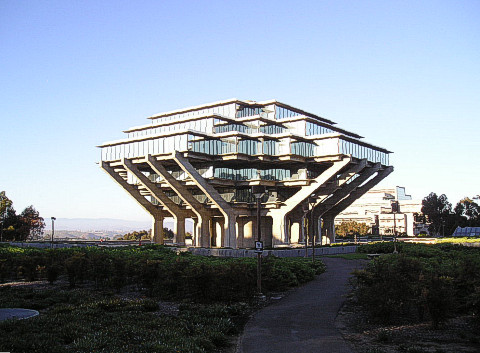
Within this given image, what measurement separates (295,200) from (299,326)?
175 ft

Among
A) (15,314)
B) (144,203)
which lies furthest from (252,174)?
(15,314)

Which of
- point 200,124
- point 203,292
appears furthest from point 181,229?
point 203,292

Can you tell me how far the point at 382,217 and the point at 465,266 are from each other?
391 feet

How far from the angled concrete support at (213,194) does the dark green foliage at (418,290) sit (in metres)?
46.3

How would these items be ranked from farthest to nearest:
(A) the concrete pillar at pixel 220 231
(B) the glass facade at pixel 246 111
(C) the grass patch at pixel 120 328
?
(A) the concrete pillar at pixel 220 231
(B) the glass facade at pixel 246 111
(C) the grass patch at pixel 120 328

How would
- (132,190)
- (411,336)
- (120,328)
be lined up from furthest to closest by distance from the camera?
(132,190), (120,328), (411,336)

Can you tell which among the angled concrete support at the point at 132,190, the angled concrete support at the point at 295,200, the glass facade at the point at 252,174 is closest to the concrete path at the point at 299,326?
the angled concrete support at the point at 295,200

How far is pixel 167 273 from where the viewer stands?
71.3 feet

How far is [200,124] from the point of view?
68750 mm

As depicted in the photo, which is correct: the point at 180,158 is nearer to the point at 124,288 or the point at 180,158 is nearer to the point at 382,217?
the point at 124,288

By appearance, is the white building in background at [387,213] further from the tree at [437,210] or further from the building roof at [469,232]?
the building roof at [469,232]

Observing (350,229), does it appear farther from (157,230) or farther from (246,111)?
(246,111)

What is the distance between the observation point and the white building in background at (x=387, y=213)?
125750 mm

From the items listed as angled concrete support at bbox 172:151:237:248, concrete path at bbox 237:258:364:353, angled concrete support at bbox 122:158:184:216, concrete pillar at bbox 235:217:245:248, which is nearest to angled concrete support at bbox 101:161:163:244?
angled concrete support at bbox 122:158:184:216
